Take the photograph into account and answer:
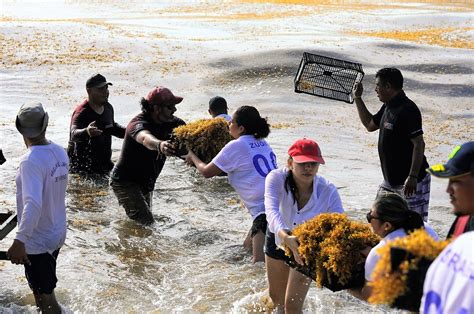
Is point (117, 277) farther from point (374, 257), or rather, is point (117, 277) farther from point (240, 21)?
point (240, 21)

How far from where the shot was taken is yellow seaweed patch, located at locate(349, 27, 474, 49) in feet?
80.1

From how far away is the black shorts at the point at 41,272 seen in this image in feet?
19.8

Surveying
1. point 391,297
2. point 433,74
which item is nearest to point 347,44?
point 433,74

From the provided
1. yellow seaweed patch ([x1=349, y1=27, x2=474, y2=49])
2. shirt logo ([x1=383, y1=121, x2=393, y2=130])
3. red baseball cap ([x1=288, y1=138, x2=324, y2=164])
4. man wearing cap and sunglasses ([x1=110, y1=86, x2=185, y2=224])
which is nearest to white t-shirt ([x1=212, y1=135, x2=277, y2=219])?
man wearing cap and sunglasses ([x1=110, y1=86, x2=185, y2=224])

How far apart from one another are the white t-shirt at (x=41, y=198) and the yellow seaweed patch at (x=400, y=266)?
310 cm

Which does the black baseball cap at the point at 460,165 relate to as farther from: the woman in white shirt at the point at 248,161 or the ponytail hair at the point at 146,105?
the ponytail hair at the point at 146,105

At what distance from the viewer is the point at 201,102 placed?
55.3 ft

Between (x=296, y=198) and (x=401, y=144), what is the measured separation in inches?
86.3

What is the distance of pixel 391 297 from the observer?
343 centimetres

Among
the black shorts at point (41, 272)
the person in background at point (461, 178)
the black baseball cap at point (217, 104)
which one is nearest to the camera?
the person in background at point (461, 178)

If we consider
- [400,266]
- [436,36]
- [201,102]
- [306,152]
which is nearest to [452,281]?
[400,266]

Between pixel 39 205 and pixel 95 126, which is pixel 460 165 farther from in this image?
pixel 95 126

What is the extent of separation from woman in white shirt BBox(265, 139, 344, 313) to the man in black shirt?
1893 millimetres

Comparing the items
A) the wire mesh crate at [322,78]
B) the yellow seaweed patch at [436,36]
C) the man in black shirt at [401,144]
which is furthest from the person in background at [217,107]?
the yellow seaweed patch at [436,36]
